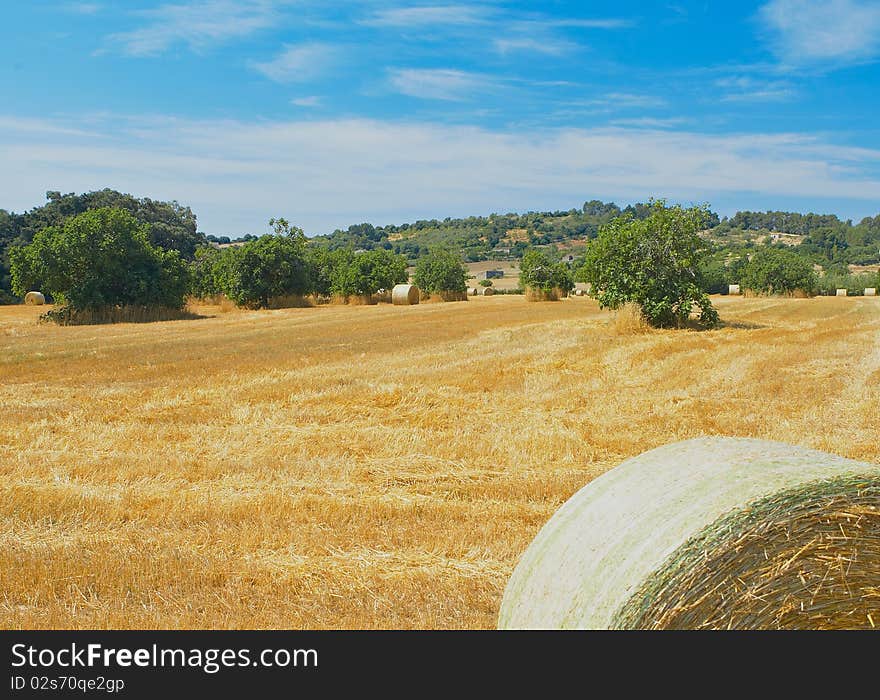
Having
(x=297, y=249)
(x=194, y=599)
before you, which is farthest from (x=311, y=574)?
(x=297, y=249)

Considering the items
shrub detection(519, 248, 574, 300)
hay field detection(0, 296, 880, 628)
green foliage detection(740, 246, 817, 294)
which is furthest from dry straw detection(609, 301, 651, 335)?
green foliage detection(740, 246, 817, 294)

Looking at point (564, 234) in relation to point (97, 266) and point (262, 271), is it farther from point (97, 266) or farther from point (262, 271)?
point (97, 266)

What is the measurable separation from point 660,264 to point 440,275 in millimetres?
30935

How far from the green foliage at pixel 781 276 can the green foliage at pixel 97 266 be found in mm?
40653

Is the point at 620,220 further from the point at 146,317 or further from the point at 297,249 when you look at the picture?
the point at 297,249

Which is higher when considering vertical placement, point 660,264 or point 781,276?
point 781,276

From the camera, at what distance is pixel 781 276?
54.2 metres

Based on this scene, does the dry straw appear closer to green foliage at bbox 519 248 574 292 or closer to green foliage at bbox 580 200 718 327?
green foliage at bbox 580 200 718 327

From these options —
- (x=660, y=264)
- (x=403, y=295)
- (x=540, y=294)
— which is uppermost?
(x=660, y=264)

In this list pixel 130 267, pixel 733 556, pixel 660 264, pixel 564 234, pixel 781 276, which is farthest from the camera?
pixel 564 234

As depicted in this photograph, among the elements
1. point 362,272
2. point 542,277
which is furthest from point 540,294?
point 362,272

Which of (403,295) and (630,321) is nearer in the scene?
(630,321)

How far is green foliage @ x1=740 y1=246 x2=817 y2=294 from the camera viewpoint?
177 ft
